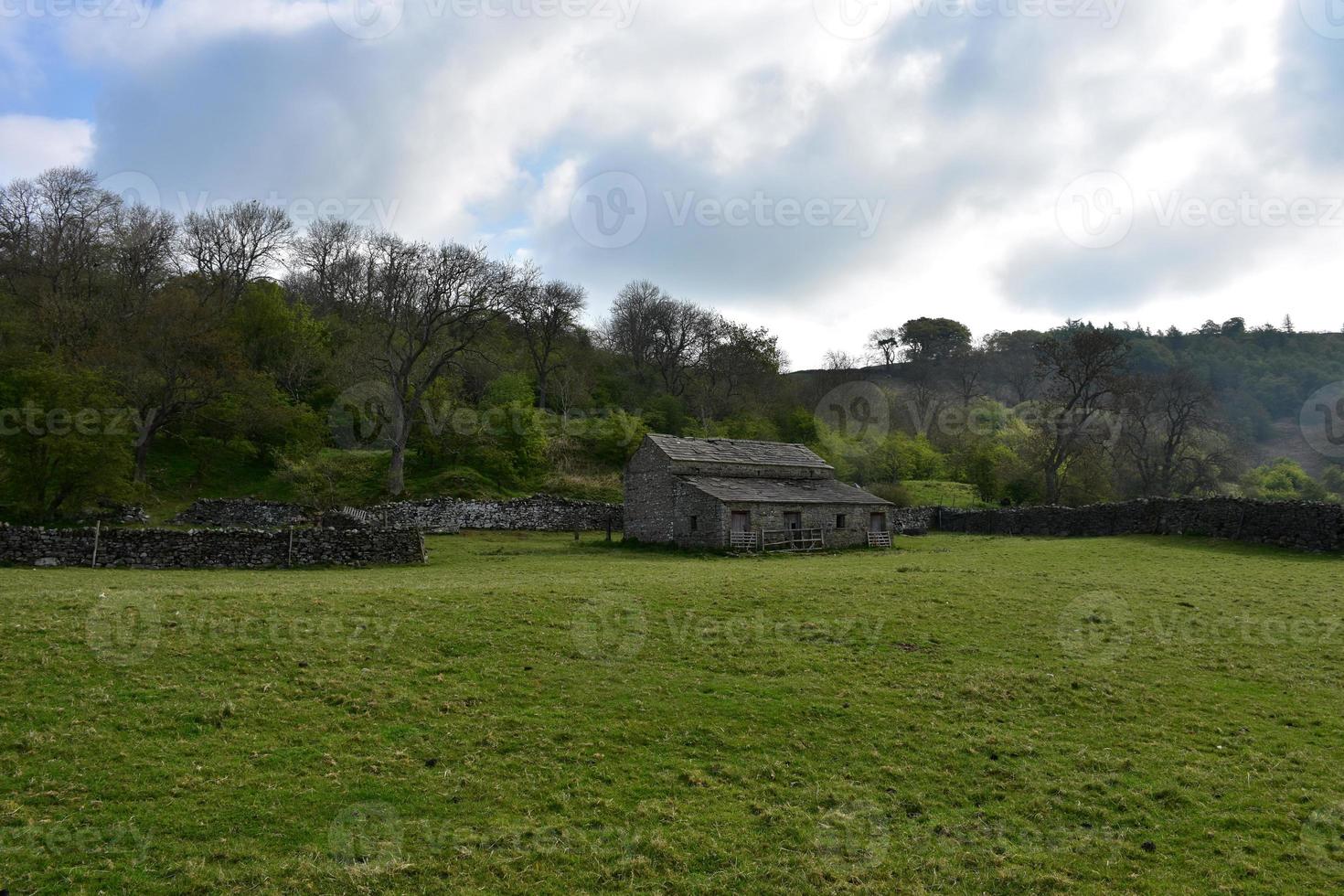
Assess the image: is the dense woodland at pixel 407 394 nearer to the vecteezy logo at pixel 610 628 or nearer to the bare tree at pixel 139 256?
the bare tree at pixel 139 256

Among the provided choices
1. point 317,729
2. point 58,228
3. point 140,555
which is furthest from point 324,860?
point 58,228

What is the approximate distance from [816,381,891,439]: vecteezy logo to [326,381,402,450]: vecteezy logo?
4395 cm

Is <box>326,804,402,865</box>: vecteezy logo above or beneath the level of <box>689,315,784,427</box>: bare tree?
beneath

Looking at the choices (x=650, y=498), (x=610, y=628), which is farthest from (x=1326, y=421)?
(x=610, y=628)

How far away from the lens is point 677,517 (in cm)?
3712

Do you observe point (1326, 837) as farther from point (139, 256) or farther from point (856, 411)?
point (856, 411)

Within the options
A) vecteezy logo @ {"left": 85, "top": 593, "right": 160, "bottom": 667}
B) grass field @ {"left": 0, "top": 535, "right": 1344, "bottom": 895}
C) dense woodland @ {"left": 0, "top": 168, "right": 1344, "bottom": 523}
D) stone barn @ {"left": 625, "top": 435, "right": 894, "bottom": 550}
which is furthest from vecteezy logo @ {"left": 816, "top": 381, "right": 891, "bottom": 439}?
vecteezy logo @ {"left": 85, "top": 593, "right": 160, "bottom": 667}

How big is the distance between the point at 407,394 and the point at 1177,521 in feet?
143

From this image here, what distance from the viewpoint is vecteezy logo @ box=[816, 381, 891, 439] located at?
85.0 metres

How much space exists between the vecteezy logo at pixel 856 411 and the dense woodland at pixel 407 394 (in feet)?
1.09

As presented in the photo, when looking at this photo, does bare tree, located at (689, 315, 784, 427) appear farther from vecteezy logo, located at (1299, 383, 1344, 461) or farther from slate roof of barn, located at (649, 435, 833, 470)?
vecteezy logo, located at (1299, 383, 1344, 461)

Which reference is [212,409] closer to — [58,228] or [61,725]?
[58,228]

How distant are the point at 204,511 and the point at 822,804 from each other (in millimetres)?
39851

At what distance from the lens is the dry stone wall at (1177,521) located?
31516 mm
